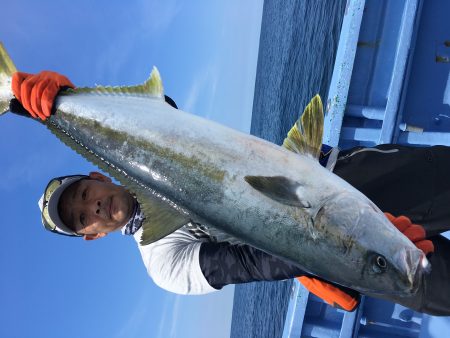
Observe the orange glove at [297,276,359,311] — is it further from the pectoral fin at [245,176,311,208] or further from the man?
the pectoral fin at [245,176,311,208]

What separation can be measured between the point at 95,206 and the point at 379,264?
278 centimetres

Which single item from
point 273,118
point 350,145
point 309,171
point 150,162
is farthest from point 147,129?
point 273,118

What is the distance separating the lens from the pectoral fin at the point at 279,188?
2752 mm

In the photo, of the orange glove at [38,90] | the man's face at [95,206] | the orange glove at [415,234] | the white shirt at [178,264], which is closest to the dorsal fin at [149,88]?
the orange glove at [38,90]

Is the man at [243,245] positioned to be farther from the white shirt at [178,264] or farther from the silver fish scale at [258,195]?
the silver fish scale at [258,195]

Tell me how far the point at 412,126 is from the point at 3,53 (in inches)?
223

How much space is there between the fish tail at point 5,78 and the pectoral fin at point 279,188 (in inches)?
95.6

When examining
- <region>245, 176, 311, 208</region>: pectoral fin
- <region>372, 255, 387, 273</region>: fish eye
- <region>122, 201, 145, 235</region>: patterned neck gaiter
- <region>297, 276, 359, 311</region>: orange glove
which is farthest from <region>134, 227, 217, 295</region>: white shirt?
<region>372, 255, 387, 273</region>: fish eye

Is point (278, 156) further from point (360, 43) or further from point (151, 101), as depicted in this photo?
point (360, 43)

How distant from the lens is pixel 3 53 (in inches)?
146

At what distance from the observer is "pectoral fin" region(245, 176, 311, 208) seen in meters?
2.75

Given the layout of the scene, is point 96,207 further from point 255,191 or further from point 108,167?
point 255,191

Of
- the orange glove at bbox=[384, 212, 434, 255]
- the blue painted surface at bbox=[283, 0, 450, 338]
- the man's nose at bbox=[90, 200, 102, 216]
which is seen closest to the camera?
the orange glove at bbox=[384, 212, 434, 255]

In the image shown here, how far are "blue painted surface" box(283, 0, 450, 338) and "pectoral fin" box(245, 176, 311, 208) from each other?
3987mm
